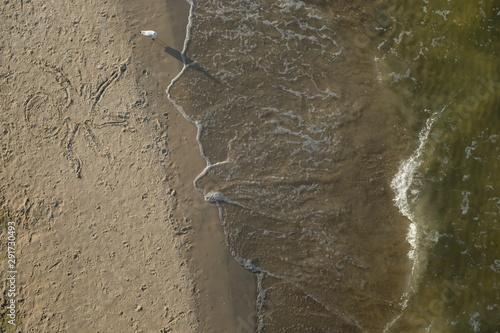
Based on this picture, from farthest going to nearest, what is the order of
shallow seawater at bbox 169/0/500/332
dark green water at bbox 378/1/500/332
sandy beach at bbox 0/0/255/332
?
dark green water at bbox 378/1/500/332
shallow seawater at bbox 169/0/500/332
sandy beach at bbox 0/0/255/332

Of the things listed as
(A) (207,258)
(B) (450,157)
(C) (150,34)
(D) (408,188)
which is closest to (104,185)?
(A) (207,258)

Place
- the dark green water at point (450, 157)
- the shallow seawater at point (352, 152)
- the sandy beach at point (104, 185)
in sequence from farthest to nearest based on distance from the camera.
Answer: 1. the dark green water at point (450, 157)
2. the shallow seawater at point (352, 152)
3. the sandy beach at point (104, 185)

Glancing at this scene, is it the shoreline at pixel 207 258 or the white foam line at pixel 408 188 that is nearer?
the shoreline at pixel 207 258

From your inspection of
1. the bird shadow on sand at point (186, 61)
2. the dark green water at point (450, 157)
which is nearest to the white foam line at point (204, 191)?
the bird shadow on sand at point (186, 61)

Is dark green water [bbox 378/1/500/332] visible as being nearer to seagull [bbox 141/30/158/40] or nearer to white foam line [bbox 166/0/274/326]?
white foam line [bbox 166/0/274/326]

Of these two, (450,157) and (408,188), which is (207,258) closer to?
(408,188)

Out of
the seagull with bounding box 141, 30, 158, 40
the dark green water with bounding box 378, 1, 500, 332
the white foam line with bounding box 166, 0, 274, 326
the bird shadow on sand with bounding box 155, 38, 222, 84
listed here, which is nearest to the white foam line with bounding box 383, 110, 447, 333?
the dark green water with bounding box 378, 1, 500, 332

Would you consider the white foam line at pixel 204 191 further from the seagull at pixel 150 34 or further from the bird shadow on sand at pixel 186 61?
the seagull at pixel 150 34

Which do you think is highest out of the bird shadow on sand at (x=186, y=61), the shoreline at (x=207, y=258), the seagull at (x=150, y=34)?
the seagull at (x=150, y=34)
